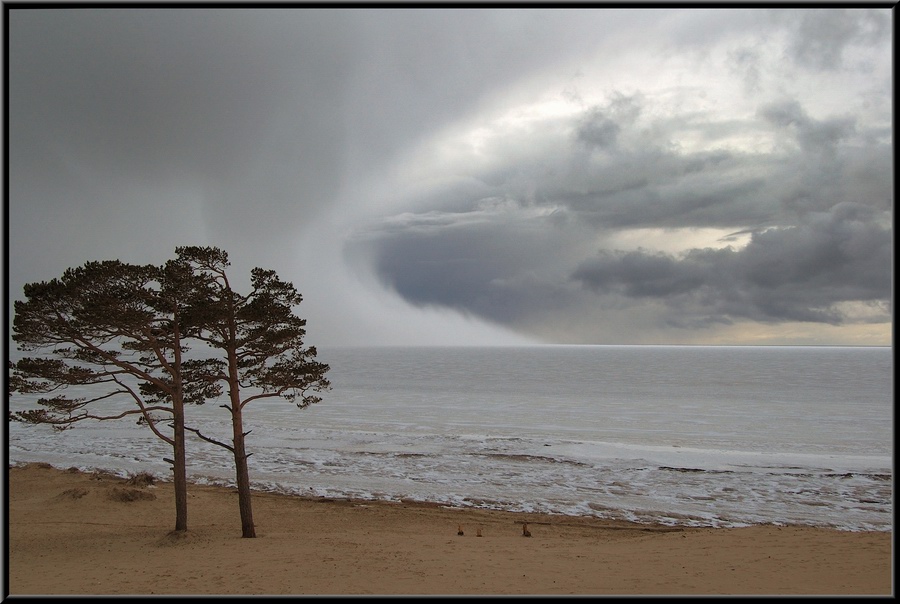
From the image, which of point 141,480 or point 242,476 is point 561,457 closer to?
point 242,476

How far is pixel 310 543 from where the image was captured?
54.8 feet

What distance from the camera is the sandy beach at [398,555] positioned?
39.3 ft

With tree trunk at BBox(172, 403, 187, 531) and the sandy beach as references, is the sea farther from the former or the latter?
tree trunk at BBox(172, 403, 187, 531)

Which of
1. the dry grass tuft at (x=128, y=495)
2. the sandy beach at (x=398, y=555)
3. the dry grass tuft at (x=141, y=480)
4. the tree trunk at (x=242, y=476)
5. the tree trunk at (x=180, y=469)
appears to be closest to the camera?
the sandy beach at (x=398, y=555)

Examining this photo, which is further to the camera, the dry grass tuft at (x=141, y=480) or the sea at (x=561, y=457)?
the dry grass tuft at (x=141, y=480)

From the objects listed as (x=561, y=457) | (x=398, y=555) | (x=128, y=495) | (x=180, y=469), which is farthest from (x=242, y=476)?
(x=561, y=457)

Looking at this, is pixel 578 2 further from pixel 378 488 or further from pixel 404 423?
pixel 404 423

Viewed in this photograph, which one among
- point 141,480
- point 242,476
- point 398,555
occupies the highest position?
point 242,476

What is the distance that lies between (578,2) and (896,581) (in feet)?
36.8

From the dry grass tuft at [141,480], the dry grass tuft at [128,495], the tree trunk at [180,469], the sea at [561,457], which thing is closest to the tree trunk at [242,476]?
the tree trunk at [180,469]

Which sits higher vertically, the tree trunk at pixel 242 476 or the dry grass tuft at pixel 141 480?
the tree trunk at pixel 242 476

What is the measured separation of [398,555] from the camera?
15.0 metres

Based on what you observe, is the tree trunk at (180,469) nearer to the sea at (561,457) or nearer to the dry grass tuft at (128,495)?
the sea at (561,457)

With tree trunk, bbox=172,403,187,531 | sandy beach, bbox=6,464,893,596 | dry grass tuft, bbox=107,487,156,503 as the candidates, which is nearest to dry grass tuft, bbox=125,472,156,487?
dry grass tuft, bbox=107,487,156,503
